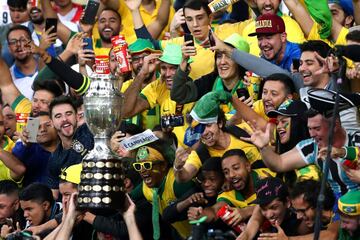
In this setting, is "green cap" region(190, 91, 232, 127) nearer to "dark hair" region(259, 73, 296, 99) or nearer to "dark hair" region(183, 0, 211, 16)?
"dark hair" region(259, 73, 296, 99)

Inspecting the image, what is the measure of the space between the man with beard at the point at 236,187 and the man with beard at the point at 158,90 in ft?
5.71

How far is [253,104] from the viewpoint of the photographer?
13453 millimetres

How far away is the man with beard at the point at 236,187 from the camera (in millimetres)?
12461

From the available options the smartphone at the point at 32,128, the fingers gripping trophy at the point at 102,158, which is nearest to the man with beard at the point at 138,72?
the smartphone at the point at 32,128

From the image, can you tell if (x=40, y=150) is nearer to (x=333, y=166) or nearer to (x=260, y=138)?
(x=260, y=138)

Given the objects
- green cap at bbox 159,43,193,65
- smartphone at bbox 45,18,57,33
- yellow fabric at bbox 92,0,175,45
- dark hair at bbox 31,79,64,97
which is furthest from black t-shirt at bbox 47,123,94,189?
yellow fabric at bbox 92,0,175,45

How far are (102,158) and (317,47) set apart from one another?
9.43 ft

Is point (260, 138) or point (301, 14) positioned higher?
point (301, 14)

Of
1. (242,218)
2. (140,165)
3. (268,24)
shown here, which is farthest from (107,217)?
(268,24)

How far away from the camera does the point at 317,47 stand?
1285cm

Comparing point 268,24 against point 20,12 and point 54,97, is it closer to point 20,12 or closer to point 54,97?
point 54,97

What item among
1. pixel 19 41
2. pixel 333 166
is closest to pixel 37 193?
pixel 333 166

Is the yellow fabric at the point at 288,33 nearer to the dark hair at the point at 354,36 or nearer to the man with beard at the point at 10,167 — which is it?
the dark hair at the point at 354,36

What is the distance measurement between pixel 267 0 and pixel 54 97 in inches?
98.7
